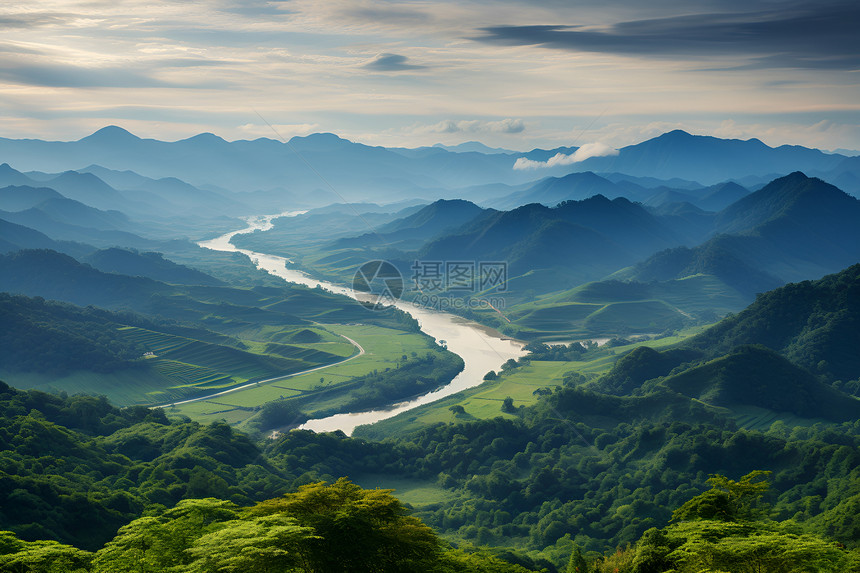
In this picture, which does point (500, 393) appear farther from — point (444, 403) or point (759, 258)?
point (759, 258)

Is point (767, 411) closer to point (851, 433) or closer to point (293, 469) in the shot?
point (851, 433)

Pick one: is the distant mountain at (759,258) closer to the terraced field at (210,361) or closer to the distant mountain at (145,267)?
the terraced field at (210,361)

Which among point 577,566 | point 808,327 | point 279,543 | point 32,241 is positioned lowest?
point 808,327

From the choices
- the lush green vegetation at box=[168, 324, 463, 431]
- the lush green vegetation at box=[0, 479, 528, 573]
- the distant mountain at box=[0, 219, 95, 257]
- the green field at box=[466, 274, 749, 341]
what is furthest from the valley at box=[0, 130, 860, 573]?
the distant mountain at box=[0, 219, 95, 257]

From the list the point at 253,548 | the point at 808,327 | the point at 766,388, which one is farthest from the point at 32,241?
the point at 253,548

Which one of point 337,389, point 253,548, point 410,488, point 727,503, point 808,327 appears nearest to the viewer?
point 253,548

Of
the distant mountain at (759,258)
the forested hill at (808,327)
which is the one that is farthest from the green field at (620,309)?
the forested hill at (808,327)

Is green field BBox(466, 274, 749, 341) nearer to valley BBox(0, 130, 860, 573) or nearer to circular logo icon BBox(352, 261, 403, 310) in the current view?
valley BBox(0, 130, 860, 573)
